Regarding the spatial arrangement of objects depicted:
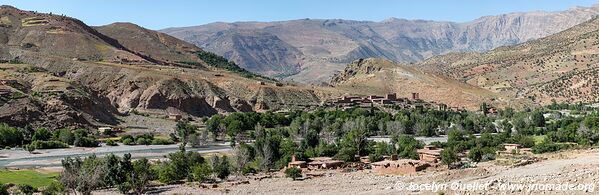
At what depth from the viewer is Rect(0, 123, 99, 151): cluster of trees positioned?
7600 cm

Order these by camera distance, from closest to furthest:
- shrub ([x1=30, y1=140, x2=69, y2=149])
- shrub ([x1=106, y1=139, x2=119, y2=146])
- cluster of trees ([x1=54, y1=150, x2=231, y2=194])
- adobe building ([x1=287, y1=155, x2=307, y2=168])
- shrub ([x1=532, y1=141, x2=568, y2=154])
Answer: cluster of trees ([x1=54, y1=150, x2=231, y2=194]), adobe building ([x1=287, y1=155, x2=307, y2=168]), shrub ([x1=532, y1=141, x2=568, y2=154]), shrub ([x1=30, y1=140, x2=69, y2=149]), shrub ([x1=106, y1=139, x2=119, y2=146])

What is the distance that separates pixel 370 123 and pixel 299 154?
43.0 metres

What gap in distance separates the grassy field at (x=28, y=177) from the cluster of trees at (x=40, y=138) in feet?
66.1

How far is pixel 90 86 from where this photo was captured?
127625mm

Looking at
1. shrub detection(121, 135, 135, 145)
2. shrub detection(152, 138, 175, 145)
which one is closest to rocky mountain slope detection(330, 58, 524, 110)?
shrub detection(152, 138, 175, 145)

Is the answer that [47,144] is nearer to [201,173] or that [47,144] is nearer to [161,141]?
[161,141]

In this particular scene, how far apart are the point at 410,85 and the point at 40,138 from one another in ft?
358

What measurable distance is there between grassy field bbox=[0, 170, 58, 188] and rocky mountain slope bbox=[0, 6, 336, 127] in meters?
37.5

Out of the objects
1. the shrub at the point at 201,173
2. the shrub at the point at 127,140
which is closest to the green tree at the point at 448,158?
the shrub at the point at 201,173

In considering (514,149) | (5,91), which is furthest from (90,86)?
(514,149)

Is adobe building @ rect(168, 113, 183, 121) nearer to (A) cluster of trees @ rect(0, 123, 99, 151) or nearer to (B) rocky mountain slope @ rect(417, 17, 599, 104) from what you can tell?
(A) cluster of trees @ rect(0, 123, 99, 151)

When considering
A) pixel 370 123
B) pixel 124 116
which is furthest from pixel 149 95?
pixel 370 123

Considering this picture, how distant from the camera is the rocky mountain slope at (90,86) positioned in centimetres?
9506

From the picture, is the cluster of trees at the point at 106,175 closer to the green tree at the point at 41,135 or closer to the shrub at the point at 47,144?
the shrub at the point at 47,144
